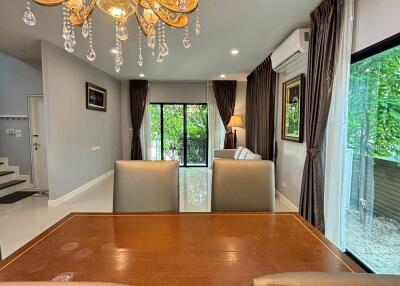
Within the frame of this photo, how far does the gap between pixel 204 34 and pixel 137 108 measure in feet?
13.5

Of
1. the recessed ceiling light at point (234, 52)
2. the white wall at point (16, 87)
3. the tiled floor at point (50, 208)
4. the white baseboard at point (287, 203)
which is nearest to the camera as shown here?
the tiled floor at point (50, 208)

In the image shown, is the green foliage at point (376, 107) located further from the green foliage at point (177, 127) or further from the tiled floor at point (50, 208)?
the green foliage at point (177, 127)

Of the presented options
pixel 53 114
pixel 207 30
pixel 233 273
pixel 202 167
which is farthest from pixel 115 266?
pixel 202 167

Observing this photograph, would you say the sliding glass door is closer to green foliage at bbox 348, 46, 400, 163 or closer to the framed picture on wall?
green foliage at bbox 348, 46, 400, 163

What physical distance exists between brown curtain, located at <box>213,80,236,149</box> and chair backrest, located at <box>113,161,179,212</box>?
5189 millimetres

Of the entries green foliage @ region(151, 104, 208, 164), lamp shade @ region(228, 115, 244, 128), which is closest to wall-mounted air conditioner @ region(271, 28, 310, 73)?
lamp shade @ region(228, 115, 244, 128)

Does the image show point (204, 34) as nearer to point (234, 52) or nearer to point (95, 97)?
point (234, 52)

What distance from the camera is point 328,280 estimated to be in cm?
48

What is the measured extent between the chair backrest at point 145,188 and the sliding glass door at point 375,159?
5.97 feet

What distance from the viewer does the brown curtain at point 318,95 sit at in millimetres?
2422

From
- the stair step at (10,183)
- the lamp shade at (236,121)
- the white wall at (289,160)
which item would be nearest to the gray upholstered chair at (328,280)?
the white wall at (289,160)

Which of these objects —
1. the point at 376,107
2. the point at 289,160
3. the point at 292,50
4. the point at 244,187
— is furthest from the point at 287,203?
the point at 244,187

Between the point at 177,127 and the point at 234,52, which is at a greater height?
the point at 234,52

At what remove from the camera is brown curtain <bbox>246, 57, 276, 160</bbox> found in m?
4.58
